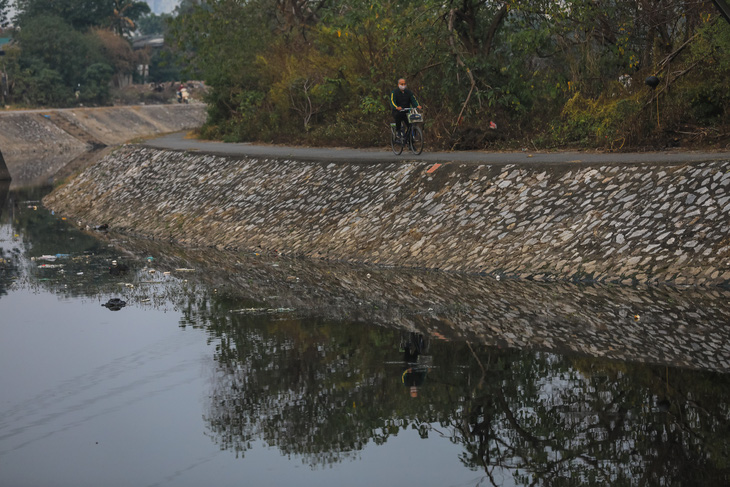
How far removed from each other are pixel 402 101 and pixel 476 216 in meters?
5.71

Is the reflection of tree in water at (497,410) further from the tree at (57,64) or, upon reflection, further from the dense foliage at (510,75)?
the tree at (57,64)

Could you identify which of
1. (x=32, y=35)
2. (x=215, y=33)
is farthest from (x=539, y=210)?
(x=32, y=35)

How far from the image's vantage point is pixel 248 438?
27.9 ft

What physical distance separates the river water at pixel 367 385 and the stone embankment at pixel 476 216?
1020 millimetres

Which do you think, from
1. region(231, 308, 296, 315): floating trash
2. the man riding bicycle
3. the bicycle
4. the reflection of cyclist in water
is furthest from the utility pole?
the bicycle

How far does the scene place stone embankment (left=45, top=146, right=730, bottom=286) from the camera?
50.4 ft

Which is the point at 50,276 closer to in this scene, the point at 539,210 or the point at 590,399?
the point at 539,210

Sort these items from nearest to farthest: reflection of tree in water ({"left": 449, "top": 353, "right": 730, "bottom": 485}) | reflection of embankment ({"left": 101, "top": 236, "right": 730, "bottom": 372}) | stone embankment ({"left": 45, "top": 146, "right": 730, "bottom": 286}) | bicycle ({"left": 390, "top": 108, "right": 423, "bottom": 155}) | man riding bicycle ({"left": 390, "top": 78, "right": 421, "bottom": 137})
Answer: reflection of tree in water ({"left": 449, "top": 353, "right": 730, "bottom": 485})
reflection of embankment ({"left": 101, "top": 236, "right": 730, "bottom": 372})
stone embankment ({"left": 45, "top": 146, "right": 730, "bottom": 286})
man riding bicycle ({"left": 390, "top": 78, "right": 421, "bottom": 137})
bicycle ({"left": 390, "top": 108, "right": 423, "bottom": 155})

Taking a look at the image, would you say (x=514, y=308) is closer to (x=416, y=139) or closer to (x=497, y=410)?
(x=497, y=410)

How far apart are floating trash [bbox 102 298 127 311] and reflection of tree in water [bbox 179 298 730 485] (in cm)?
402

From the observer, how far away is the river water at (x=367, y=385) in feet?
25.2

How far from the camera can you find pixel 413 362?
10867 mm

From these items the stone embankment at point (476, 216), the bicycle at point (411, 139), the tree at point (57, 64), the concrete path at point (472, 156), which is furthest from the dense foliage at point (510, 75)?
the tree at point (57, 64)

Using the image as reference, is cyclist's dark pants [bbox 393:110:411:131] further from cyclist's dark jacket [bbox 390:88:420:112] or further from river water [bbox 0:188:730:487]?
river water [bbox 0:188:730:487]
